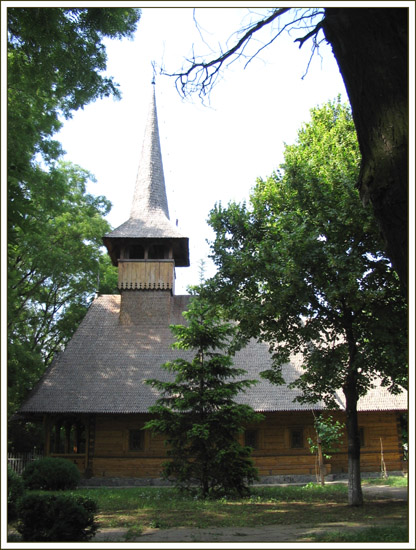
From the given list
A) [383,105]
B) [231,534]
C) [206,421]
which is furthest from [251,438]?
[383,105]

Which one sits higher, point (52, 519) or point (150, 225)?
point (150, 225)

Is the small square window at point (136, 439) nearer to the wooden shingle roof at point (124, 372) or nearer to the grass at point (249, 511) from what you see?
the wooden shingle roof at point (124, 372)

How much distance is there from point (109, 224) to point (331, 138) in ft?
67.5

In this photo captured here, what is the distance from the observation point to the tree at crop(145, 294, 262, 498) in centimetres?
1464

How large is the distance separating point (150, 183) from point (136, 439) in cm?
1399

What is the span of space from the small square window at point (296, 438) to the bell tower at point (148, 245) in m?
9.01

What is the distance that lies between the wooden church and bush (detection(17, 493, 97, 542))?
13.5 metres

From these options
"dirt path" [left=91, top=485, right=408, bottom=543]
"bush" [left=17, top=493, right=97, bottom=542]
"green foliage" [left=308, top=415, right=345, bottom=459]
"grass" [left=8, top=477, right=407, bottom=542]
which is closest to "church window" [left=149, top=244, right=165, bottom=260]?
"green foliage" [left=308, top=415, right=345, bottom=459]

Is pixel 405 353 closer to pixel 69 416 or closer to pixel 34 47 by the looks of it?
pixel 34 47

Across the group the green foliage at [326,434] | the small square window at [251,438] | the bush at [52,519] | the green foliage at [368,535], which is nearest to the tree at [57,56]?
the bush at [52,519]

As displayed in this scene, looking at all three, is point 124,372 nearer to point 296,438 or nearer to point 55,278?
point 296,438

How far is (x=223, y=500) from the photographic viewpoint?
13930 millimetres

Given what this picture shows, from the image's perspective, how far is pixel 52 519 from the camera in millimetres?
7438

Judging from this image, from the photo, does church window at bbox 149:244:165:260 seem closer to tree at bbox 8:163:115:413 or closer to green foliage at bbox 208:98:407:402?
tree at bbox 8:163:115:413
